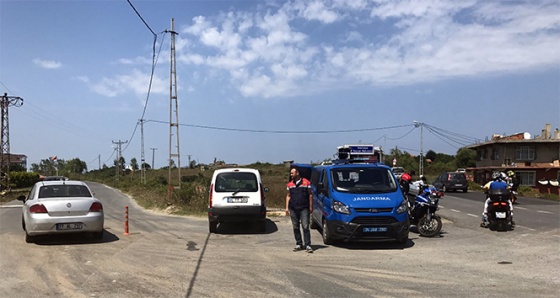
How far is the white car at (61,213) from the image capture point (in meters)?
10.7

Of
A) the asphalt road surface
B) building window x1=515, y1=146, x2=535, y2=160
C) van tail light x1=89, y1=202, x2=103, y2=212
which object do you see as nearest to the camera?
the asphalt road surface

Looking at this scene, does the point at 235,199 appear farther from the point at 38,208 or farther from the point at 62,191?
the point at 38,208

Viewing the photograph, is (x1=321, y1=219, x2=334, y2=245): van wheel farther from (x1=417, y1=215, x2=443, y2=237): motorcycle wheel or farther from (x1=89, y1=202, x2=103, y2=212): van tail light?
(x1=89, y1=202, x2=103, y2=212): van tail light

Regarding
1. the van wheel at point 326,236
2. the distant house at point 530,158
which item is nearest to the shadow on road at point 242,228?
the van wheel at point 326,236

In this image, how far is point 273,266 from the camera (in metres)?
8.62

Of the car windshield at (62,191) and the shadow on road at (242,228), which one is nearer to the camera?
the car windshield at (62,191)

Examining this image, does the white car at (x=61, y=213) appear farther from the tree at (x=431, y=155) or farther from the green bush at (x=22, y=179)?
the tree at (x=431, y=155)

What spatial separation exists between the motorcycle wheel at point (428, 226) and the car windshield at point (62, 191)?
8.48 meters

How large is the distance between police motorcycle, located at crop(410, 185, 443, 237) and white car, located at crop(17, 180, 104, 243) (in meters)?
8.09

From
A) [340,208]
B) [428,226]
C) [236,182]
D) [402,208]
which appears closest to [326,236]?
[340,208]

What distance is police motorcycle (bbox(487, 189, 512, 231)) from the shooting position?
524 inches

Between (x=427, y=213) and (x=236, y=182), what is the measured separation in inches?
209

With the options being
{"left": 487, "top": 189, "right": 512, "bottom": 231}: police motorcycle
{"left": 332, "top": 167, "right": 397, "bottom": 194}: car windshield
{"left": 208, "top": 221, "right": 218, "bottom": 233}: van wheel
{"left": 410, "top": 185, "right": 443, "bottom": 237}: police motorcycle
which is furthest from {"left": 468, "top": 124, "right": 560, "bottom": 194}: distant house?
{"left": 208, "top": 221, "right": 218, "bottom": 233}: van wheel

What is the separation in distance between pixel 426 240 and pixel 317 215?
9.27 feet
